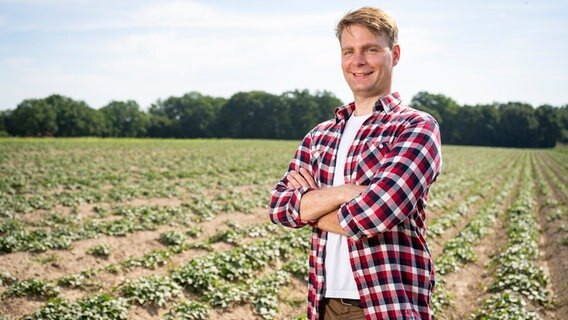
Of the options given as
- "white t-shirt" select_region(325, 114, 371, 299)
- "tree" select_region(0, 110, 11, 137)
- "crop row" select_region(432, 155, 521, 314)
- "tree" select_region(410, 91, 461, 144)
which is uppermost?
"tree" select_region(410, 91, 461, 144)

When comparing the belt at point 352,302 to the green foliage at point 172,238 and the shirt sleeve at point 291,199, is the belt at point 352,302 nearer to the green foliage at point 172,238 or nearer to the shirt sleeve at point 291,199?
the shirt sleeve at point 291,199

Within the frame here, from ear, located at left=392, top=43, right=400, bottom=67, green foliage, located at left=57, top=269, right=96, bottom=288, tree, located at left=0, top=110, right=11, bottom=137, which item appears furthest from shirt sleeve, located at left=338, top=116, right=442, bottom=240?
tree, located at left=0, top=110, right=11, bottom=137

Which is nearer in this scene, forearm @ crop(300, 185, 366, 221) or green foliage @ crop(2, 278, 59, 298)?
forearm @ crop(300, 185, 366, 221)

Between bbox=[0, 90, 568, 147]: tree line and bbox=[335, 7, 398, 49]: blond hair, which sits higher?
bbox=[0, 90, 568, 147]: tree line

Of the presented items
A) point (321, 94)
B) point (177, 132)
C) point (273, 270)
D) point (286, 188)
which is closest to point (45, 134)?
point (177, 132)

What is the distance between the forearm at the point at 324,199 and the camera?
2.71 meters

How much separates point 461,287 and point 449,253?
1.93m

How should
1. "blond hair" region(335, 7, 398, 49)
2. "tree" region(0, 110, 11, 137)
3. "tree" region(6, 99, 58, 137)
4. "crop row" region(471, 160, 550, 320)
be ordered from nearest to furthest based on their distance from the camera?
"blond hair" region(335, 7, 398, 49), "crop row" region(471, 160, 550, 320), "tree" region(0, 110, 11, 137), "tree" region(6, 99, 58, 137)

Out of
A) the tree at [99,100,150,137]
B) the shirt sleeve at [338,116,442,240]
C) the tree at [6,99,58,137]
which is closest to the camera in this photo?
the shirt sleeve at [338,116,442,240]

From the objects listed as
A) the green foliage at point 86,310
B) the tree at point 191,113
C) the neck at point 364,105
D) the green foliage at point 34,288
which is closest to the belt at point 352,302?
the neck at point 364,105

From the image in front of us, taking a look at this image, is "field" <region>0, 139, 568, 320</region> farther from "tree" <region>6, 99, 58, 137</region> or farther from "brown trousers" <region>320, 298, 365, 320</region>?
"tree" <region>6, 99, 58, 137</region>

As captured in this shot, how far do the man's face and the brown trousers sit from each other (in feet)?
4.13

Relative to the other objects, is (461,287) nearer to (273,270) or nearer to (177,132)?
(273,270)

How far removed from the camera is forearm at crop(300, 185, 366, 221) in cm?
271
